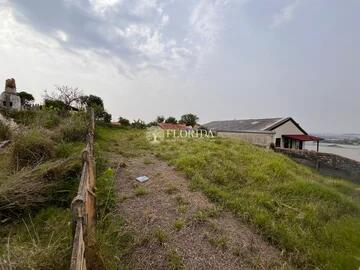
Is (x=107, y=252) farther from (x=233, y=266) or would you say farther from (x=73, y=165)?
(x=73, y=165)

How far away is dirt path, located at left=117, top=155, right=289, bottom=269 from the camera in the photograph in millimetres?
2900

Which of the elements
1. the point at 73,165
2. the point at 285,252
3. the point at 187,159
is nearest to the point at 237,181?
the point at 187,159

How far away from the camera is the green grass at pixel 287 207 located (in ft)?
11.0

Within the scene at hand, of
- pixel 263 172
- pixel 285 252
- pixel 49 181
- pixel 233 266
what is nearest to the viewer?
pixel 233 266

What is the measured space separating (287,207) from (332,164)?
29.9 feet

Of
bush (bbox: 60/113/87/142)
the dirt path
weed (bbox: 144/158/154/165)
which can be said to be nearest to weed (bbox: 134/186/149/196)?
the dirt path

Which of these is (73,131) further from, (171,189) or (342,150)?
(342,150)

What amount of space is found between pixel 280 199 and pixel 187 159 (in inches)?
96.2

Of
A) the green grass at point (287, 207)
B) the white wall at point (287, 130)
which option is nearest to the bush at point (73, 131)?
the green grass at point (287, 207)

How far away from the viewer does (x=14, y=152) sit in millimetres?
4824

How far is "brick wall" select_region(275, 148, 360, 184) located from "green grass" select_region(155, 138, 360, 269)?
16.4ft

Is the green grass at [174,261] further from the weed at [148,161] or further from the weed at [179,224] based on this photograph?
the weed at [148,161]

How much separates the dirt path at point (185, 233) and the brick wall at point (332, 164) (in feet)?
32.8

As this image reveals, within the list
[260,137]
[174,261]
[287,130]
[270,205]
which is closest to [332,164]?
[260,137]
